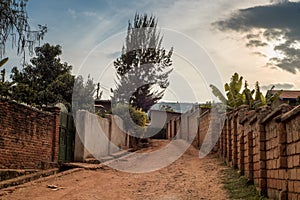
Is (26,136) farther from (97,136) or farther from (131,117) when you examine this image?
(131,117)

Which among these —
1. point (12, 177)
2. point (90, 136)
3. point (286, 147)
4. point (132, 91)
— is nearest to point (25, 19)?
point (286, 147)

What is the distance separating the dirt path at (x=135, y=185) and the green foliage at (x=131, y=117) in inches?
337

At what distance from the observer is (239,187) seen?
381 inches

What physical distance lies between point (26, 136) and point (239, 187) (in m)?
6.41

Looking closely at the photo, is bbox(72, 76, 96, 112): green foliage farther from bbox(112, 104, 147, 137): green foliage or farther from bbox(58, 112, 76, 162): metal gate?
bbox(58, 112, 76, 162): metal gate

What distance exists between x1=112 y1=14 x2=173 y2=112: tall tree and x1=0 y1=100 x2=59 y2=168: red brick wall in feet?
57.1

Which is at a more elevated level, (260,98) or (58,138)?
(260,98)

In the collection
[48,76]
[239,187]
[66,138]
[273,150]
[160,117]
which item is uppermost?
[48,76]

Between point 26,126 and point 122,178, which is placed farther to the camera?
point 122,178

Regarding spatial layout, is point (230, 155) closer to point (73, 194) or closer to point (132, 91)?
point (73, 194)

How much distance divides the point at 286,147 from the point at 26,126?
8102 mm

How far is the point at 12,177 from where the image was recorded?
10805mm

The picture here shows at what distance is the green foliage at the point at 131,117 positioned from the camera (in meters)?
23.7

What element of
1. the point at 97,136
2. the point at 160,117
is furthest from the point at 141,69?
the point at 97,136
